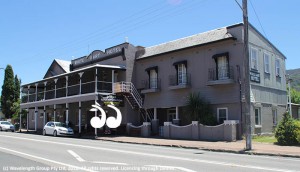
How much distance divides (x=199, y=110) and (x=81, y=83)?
43.2 ft

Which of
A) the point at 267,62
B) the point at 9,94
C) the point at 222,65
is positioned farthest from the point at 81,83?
the point at 9,94

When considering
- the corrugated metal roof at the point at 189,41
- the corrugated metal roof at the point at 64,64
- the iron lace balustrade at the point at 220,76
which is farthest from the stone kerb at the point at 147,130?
the corrugated metal roof at the point at 64,64

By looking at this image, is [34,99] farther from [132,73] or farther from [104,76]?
[132,73]

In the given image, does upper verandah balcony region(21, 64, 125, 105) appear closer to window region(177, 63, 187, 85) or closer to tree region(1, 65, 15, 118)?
window region(177, 63, 187, 85)

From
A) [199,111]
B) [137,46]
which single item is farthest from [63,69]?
[199,111]

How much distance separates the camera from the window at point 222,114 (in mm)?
25209

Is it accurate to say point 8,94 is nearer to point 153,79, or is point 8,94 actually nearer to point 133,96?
point 133,96

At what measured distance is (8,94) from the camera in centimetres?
5919

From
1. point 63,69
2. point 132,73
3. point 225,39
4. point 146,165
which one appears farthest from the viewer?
point 63,69

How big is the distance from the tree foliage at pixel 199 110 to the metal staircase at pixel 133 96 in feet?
22.2

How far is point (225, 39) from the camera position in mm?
24750

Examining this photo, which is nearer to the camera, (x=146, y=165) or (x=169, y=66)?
(x=146, y=165)

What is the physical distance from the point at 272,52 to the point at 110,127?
1527cm

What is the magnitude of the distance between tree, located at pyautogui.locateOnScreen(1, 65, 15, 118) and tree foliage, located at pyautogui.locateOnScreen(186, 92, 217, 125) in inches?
1657
